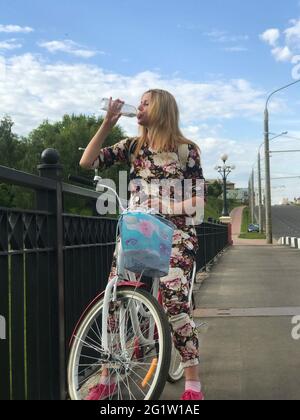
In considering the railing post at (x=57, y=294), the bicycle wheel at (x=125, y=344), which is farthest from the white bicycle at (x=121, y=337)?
the railing post at (x=57, y=294)

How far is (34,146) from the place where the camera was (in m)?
78.3

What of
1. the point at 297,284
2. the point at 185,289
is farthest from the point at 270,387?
the point at 297,284

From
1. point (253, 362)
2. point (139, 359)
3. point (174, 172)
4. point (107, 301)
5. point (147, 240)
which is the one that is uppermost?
point (174, 172)

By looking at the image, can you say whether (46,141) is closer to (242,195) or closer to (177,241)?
(177,241)

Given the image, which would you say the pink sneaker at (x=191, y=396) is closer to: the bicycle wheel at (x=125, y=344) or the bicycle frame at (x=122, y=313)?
the bicycle wheel at (x=125, y=344)

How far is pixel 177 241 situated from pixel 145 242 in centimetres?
40

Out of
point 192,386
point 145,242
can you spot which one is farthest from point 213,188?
point 145,242

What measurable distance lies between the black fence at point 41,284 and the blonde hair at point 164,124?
67 centimetres

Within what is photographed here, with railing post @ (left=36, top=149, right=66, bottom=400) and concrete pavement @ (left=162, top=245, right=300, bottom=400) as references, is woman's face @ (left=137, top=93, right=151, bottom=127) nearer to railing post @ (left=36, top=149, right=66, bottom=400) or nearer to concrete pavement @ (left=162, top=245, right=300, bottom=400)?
railing post @ (left=36, top=149, right=66, bottom=400)

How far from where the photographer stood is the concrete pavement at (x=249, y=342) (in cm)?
404

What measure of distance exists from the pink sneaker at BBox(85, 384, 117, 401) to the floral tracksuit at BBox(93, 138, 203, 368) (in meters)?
0.43

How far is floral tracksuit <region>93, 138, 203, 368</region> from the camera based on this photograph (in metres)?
3.34

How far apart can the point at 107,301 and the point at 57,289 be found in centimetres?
49
